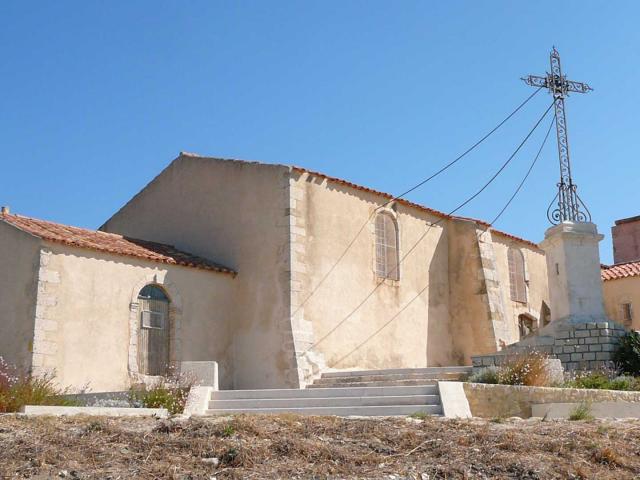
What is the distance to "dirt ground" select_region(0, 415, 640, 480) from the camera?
343 inches

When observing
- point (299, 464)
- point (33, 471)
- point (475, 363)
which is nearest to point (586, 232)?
point (475, 363)

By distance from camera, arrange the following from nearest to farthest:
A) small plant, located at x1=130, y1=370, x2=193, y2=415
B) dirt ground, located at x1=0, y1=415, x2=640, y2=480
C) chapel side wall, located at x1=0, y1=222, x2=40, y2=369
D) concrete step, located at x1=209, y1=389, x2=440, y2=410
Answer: dirt ground, located at x1=0, y1=415, x2=640, y2=480
concrete step, located at x1=209, y1=389, x2=440, y2=410
small plant, located at x1=130, y1=370, x2=193, y2=415
chapel side wall, located at x1=0, y1=222, x2=40, y2=369

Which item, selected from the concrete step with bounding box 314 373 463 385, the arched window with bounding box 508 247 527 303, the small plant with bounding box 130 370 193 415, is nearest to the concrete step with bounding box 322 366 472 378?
the concrete step with bounding box 314 373 463 385

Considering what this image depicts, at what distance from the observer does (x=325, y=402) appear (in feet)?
46.3

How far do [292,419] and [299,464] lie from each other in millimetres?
1967

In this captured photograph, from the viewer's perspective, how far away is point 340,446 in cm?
962

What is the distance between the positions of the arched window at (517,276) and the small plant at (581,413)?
482 inches

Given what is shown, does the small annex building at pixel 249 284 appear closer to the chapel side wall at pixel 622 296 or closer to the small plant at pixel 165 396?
the small plant at pixel 165 396

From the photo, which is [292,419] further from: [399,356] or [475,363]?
[399,356]

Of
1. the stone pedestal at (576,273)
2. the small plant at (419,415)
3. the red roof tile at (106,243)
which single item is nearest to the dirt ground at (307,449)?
the small plant at (419,415)

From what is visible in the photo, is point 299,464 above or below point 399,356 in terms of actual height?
below

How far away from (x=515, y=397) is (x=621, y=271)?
1387cm

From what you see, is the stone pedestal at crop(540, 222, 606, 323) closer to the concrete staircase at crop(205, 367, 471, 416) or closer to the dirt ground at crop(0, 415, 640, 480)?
the concrete staircase at crop(205, 367, 471, 416)

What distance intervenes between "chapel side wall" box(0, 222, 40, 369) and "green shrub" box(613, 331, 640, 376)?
36.3ft
